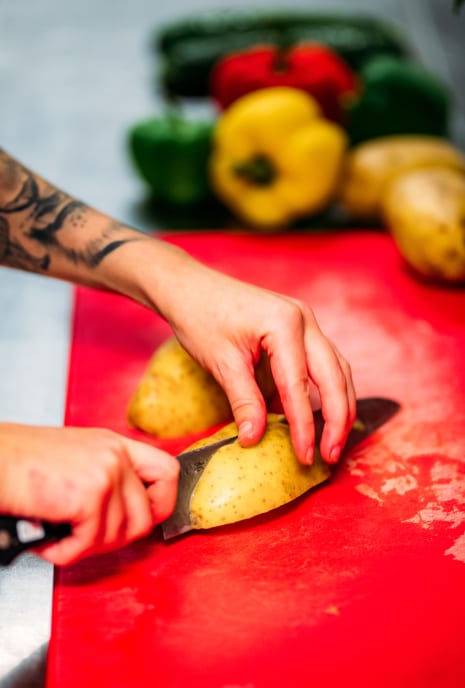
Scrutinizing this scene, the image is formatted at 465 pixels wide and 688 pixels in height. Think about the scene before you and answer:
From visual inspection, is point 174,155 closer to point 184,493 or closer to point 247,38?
point 247,38

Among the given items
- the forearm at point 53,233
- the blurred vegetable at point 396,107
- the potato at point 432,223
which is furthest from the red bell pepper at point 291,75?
the forearm at point 53,233

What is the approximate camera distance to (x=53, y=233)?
1.64 m

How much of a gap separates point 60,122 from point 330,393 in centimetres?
180

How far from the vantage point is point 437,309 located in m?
1.83

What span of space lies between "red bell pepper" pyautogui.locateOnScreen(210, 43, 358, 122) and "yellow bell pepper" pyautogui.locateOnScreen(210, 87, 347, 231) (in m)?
0.16

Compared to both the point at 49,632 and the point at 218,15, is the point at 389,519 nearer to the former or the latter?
the point at 49,632

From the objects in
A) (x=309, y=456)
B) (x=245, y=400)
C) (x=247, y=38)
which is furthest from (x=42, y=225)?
(x=247, y=38)

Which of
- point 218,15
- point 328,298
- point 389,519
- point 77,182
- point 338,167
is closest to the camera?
point 389,519

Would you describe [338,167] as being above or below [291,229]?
above

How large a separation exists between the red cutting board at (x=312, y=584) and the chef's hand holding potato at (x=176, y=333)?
0.34ft

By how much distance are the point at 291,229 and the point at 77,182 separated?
621 mm

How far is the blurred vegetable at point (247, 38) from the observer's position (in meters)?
2.85

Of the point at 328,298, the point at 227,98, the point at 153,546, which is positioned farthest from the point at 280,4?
the point at 153,546

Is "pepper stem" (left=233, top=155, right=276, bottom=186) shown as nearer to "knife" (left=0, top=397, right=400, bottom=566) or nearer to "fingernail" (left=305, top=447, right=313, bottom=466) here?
"knife" (left=0, top=397, right=400, bottom=566)
